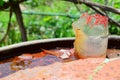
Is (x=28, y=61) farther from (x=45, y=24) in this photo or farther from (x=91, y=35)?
(x=45, y=24)

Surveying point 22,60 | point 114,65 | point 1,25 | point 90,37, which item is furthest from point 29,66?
point 1,25

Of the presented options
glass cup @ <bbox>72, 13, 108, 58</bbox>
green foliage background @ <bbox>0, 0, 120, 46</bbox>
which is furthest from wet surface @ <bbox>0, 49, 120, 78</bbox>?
green foliage background @ <bbox>0, 0, 120, 46</bbox>

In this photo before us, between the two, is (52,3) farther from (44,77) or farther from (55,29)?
(44,77)

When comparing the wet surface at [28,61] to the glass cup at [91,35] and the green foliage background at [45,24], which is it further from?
the green foliage background at [45,24]

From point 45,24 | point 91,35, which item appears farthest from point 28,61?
point 45,24

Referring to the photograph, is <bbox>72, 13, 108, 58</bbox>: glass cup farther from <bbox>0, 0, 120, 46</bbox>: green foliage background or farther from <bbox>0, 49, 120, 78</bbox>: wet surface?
<bbox>0, 0, 120, 46</bbox>: green foliage background

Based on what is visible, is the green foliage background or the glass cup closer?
the glass cup

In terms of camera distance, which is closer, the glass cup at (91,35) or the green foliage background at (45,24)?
the glass cup at (91,35)

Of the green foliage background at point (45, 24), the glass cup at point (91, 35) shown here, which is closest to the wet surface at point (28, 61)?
the glass cup at point (91, 35)
